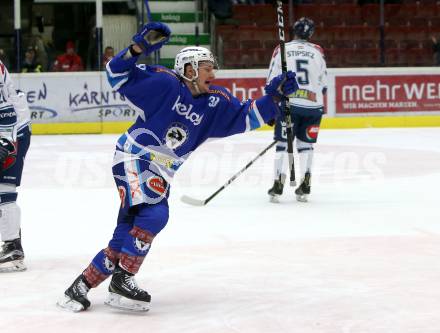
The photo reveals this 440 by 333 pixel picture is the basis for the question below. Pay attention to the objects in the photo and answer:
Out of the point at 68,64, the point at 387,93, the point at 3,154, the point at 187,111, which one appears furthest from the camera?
the point at 68,64

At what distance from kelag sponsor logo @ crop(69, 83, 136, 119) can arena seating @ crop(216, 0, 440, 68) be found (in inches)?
132

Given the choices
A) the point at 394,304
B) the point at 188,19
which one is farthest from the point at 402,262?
the point at 188,19

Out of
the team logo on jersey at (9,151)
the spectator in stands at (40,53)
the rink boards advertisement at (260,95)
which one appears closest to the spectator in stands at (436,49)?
the rink boards advertisement at (260,95)

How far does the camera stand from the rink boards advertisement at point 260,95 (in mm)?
16344

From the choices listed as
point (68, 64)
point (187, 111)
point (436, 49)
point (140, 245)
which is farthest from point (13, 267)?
point (436, 49)

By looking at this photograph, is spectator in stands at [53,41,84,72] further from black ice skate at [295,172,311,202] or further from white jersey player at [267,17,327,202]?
black ice skate at [295,172,311,202]

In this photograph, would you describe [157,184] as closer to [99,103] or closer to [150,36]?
[150,36]

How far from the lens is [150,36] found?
4730 millimetres

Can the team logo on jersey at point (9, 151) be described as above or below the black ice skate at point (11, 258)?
above

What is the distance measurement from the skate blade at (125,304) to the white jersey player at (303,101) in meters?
4.18

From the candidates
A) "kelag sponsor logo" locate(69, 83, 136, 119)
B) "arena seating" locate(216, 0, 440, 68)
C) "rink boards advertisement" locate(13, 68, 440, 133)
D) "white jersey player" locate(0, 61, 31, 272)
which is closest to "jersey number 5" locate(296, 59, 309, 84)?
"white jersey player" locate(0, 61, 31, 272)

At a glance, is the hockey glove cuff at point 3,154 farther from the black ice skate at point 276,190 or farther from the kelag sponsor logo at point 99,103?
the kelag sponsor logo at point 99,103

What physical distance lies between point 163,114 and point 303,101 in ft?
14.2

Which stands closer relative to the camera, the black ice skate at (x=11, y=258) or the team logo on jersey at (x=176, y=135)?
the team logo on jersey at (x=176, y=135)
